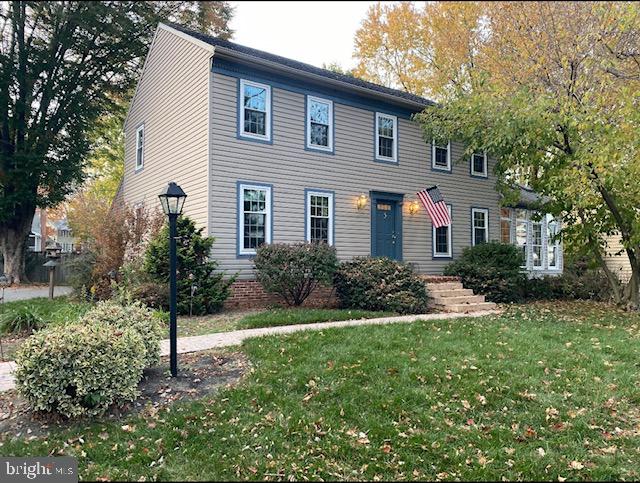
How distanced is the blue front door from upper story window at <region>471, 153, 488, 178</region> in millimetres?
3942

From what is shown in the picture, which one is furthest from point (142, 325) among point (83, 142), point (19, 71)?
point (83, 142)

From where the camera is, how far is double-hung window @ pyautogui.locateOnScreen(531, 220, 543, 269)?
18.1m

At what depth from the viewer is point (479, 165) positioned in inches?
643

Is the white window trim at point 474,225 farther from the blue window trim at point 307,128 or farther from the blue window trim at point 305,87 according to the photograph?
the blue window trim at point 307,128

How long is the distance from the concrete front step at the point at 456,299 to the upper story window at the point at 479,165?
5569 millimetres

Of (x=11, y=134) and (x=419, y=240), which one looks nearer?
(x=419, y=240)

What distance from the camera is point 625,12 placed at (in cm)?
590

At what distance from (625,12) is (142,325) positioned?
7.17m

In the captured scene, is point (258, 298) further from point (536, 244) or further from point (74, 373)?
point (536, 244)

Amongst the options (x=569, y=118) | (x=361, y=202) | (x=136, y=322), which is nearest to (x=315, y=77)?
(x=361, y=202)

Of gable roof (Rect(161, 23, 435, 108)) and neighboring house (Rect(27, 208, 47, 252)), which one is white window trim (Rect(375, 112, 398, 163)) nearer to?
gable roof (Rect(161, 23, 435, 108))

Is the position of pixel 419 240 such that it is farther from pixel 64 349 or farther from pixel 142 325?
pixel 64 349

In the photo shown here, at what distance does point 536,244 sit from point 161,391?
664 inches

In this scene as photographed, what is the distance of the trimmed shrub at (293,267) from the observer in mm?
9922
